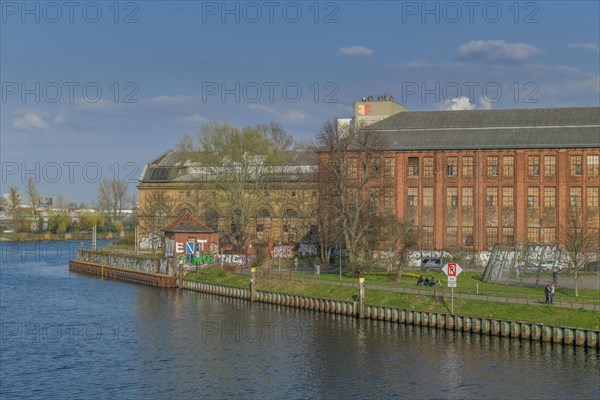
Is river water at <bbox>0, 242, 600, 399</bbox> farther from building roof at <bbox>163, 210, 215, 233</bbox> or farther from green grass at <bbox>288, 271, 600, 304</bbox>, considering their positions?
building roof at <bbox>163, 210, 215, 233</bbox>

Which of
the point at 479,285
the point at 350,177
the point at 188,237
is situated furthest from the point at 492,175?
the point at 188,237

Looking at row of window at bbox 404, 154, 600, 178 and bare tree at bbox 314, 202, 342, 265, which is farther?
row of window at bbox 404, 154, 600, 178

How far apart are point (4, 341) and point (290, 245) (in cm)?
5421

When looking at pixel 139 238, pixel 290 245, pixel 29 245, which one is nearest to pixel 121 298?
pixel 290 245

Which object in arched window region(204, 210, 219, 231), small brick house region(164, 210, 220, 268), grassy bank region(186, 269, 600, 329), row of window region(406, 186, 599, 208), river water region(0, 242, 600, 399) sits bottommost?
river water region(0, 242, 600, 399)

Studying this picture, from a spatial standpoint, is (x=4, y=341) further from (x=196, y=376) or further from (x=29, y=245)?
(x=29, y=245)

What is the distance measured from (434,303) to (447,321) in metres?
3.62

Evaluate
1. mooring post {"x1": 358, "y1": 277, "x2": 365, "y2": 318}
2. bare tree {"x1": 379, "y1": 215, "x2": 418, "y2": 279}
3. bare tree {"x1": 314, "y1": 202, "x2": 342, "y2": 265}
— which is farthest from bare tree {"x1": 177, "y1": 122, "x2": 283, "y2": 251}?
mooring post {"x1": 358, "y1": 277, "x2": 365, "y2": 318}

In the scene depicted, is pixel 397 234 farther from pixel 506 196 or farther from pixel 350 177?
pixel 506 196

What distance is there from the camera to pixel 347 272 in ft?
267

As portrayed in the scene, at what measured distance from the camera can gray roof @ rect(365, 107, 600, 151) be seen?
3718 inches

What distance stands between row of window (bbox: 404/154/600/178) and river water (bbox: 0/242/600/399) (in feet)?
115

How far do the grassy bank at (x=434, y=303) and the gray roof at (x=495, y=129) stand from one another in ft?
87.4

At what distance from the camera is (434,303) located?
61719 millimetres
